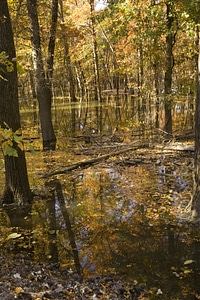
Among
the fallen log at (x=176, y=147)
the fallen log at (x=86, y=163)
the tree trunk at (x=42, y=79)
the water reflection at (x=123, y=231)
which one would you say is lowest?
the water reflection at (x=123, y=231)

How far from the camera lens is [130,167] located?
32.2 ft

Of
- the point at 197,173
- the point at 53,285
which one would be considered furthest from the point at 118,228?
the point at 53,285

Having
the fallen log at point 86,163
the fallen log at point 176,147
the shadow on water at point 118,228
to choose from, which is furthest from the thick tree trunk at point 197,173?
the fallen log at point 176,147

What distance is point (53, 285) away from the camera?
4.04m

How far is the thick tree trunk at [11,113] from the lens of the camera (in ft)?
20.0

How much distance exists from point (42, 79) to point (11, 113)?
6.57m

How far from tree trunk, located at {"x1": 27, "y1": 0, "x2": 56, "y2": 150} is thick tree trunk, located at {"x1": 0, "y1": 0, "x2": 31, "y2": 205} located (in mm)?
5556

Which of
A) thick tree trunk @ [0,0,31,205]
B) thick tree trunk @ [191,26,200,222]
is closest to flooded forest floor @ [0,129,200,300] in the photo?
thick tree trunk @ [191,26,200,222]

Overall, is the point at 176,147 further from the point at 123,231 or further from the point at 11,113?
the point at 11,113

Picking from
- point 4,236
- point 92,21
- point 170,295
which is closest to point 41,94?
point 4,236

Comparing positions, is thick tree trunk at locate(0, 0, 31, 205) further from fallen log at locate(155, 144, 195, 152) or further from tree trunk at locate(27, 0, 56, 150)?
fallen log at locate(155, 144, 195, 152)

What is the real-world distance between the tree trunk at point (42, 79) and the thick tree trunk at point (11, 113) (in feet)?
18.2

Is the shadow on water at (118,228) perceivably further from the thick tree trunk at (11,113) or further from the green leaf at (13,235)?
the thick tree trunk at (11,113)

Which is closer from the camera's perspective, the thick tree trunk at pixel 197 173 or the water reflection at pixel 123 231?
the water reflection at pixel 123 231
